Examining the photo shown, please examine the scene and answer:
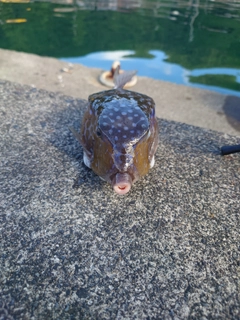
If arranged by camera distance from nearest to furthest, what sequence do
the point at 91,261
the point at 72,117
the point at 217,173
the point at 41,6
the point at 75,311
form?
the point at 75,311 < the point at 91,261 < the point at 217,173 < the point at 72,117 < the point at 41,6

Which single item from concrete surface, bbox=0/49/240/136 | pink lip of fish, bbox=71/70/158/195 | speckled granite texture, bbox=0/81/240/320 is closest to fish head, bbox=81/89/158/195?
pink lip of fish, bbox=71/70/158/195

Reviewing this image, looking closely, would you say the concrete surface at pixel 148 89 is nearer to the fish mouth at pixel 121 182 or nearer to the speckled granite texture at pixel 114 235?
the speckled granite texture at pixel 114 235

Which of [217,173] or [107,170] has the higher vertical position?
[107,170]

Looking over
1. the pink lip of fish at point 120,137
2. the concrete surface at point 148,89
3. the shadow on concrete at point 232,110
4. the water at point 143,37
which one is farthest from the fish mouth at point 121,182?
the water at point 143,37

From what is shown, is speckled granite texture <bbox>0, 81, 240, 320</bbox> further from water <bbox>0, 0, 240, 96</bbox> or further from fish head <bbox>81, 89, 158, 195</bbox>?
water <bbox>0, 0, 240, 96</bbox>

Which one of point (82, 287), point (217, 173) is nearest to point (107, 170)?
point (82, 287)

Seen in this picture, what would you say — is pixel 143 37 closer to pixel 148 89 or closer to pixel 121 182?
pixel 148 89

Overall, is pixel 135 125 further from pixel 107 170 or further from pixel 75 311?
pixel 75 311

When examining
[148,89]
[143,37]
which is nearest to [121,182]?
[148,89]
